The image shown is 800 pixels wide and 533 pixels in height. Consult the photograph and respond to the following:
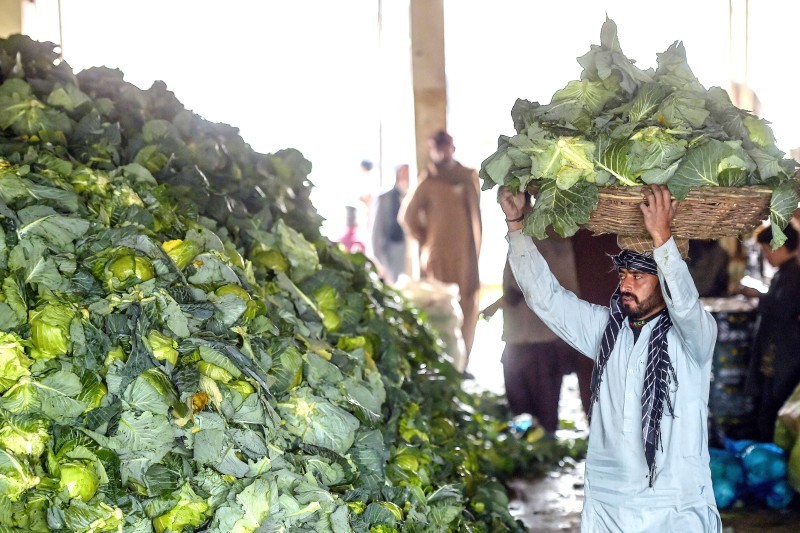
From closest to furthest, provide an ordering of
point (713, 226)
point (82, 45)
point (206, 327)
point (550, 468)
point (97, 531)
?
point (97, 531), point (713, 226), point (206, 327), point (550, 468), point (82, 45)

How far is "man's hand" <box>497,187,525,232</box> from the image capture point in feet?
8.97

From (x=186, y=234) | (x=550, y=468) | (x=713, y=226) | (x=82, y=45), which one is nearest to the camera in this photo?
(x=713, y=226)

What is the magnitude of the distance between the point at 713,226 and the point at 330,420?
1.22m

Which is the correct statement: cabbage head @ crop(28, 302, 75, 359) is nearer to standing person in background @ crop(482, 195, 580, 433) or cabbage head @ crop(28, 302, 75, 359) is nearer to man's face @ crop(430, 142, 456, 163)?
standing person in background @ crop(482, 195, 580, 433)

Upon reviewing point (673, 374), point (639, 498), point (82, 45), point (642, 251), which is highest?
point (82, 45)

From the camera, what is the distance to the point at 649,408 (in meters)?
A: 2.63

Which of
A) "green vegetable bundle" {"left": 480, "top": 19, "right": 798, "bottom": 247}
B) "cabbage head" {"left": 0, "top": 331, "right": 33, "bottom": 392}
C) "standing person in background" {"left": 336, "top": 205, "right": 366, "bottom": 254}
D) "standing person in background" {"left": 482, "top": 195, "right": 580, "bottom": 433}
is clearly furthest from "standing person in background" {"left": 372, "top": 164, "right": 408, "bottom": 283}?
"cabbage head" {"left": 0, "top": 331, "right": 33, "bottom": 392}

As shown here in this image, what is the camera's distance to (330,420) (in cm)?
283

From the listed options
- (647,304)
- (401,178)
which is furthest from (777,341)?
(401,178)

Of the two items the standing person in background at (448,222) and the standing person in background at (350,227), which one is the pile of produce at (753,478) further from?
the standing person in background at (350,227)

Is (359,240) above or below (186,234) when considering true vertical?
below

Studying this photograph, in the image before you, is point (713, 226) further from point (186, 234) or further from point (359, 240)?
point (359, 240)

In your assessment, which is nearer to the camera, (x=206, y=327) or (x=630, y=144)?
(x=630, y=144)

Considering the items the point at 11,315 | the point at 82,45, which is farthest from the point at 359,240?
the point at 11,315
